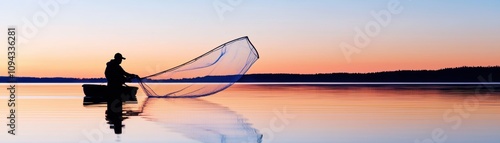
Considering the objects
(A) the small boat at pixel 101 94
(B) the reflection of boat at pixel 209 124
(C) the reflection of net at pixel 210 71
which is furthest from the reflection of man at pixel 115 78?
(B) the reflection of boat at pixel 209 124

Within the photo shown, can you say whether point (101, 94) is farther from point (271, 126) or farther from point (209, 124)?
point (271, 126)

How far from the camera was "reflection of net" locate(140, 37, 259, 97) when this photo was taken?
1806 cm

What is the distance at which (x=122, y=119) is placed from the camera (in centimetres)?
1346

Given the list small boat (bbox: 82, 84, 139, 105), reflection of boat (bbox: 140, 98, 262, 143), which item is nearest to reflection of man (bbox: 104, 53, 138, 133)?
small boat (bbox: 82, 84, 139, 105)

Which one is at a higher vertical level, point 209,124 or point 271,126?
point 209,124

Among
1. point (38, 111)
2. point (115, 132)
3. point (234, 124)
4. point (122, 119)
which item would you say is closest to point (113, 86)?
point (38, 111)

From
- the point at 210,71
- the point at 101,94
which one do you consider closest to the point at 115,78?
the point at 101,94

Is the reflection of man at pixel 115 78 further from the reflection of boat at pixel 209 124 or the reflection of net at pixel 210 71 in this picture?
the reflection of boat at pixel 209 124

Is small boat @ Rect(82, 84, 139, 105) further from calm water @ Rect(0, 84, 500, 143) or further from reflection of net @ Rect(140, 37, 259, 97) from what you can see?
calm water @ Rect(0, 84, 500, 143)

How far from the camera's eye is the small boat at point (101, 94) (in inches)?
769

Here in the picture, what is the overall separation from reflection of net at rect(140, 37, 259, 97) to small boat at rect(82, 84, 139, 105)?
469 millimetres

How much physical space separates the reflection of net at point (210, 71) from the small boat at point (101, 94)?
1.54 feet

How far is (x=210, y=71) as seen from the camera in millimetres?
19250

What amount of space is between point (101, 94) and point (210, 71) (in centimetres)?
288
